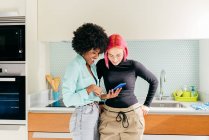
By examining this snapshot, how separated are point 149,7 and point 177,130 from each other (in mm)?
989

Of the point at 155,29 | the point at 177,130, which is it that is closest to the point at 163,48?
the point at 155,29

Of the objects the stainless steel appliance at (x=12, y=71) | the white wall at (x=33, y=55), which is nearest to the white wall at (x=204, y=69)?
the white wall at (x=33, y=55)

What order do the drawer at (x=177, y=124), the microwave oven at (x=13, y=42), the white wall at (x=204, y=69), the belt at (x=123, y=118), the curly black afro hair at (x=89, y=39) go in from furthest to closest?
the white wall at (x=204, y=69), the microwave oven at (x=13, y=42), the drawer at (x=177, y=124), the belt at (x=123, y=118), the curly black afro hair at (x=89, y=39)

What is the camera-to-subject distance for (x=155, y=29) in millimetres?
2455

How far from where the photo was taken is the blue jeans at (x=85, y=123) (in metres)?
1.72

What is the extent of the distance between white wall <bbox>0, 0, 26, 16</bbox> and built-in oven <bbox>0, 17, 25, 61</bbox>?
0.26 ft

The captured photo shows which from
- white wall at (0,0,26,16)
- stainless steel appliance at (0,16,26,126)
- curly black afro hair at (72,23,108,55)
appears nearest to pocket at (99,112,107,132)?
curly black afro hair at (72,23,108,55)

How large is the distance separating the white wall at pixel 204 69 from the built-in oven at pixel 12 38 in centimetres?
153

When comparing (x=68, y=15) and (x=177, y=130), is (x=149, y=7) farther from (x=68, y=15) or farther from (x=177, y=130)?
(x=177, y=130)

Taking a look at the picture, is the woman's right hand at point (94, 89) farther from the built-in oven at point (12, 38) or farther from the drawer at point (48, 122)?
the built-in oven at point (12, 38)

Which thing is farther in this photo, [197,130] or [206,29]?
[206,29]

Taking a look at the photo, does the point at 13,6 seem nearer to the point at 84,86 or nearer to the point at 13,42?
the point at 13,42

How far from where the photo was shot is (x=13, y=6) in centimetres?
240

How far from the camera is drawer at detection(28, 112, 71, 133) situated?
91.0 inches
